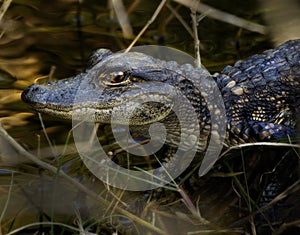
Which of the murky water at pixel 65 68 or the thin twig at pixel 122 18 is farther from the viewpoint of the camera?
the thin twig at pixel 122 18

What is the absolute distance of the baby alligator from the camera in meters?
4.62

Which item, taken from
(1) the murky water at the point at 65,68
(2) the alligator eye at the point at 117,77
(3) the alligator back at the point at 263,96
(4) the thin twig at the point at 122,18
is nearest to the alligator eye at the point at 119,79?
(2) the alligator eye at the point at 117,77

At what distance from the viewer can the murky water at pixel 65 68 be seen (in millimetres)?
4332

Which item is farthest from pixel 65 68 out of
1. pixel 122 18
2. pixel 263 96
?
pixel 263 96

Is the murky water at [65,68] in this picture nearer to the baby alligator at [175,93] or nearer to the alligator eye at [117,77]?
the baby alligator at [175,93]

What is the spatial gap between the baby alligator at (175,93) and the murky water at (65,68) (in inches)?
10.7

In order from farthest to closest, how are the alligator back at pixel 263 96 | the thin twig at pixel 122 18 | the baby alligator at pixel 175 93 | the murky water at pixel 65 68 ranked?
the thin twig at pixel 122 18, the alligator back at pixel 263 96, the baby alligator at pixel 175 93, the murky water at pixel 65 68

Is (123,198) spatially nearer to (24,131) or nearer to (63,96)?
(63,96)

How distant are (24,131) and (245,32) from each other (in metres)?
2.76

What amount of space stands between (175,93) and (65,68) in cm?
181

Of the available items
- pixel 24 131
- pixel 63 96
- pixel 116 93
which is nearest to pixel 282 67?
pixel 116 93

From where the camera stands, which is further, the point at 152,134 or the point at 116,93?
the point at 152,134

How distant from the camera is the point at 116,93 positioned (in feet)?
15.4

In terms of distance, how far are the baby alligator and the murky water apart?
27 centimetres
